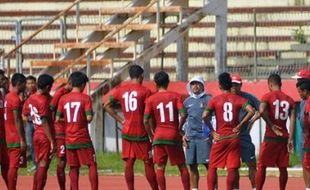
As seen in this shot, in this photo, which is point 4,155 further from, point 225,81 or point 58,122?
point 225,81

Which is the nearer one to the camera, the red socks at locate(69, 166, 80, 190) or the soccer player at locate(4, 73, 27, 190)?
the red socks at locate(69, 166, 80, 190)

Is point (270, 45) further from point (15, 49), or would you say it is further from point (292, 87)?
point (15, 49)

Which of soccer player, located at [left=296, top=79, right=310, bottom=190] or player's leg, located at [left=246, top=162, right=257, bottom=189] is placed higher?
soccer player, located at [left=296, top=79, right=310, bottom=190]

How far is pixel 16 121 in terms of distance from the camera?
940 inches

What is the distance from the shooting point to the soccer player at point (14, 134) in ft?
78.7

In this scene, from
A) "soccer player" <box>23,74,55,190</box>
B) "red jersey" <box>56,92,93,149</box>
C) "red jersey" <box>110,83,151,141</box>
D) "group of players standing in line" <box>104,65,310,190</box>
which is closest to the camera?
"group of players standing in line" <box>104,65,310,190</box>

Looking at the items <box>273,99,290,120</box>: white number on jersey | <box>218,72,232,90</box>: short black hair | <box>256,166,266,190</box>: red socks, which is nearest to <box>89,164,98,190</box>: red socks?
<box>218,72,232,90</box>: short black hair

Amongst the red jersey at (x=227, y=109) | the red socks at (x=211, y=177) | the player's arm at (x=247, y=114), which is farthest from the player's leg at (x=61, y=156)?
the player's arm at (x=247, y=114)

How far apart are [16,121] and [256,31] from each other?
495 inches

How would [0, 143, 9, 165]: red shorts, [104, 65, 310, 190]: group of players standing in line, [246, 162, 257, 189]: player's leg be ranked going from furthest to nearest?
[0, 143, 9, 165]: red shorts, [246, 162, 257, 189]: player's leg, [104, 65, 310, 190]: group of players standing in line

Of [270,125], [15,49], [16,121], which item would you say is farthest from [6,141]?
[15,49]

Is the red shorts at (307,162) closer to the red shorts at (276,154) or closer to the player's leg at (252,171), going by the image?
the red shorts at (276,154)

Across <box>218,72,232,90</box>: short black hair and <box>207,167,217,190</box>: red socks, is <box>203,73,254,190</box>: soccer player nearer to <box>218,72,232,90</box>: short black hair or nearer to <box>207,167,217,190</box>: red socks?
<box>218,72,232,90</box>: short black hair

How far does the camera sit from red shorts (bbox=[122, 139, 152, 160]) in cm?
2400
